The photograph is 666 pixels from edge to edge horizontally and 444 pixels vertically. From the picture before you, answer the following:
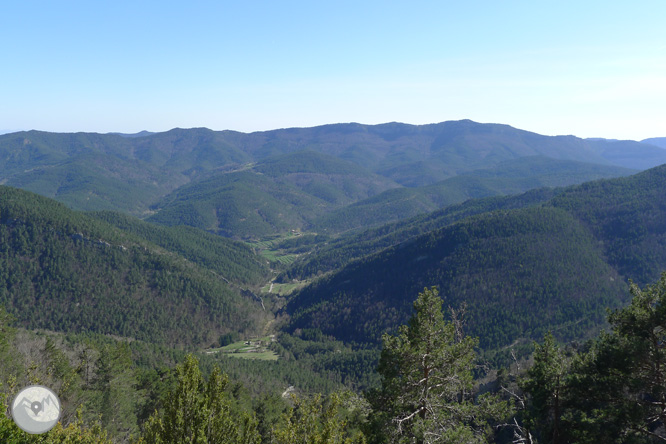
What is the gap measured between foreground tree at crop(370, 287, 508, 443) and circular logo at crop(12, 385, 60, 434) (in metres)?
16.0

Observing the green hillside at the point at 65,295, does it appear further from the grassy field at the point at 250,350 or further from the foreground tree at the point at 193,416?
the foreground tree at the point at 193,416

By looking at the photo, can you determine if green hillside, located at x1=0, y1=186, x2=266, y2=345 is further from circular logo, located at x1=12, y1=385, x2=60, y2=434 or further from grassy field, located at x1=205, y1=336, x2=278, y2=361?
circular logo, located at x1=12, y1=385, x2=60, y2=434

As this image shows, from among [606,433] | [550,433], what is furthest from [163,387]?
[606,433]

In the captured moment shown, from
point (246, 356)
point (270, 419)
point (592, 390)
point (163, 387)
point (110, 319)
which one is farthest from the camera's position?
point (110, 319)

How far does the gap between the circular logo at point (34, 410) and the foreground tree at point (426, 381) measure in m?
16.0

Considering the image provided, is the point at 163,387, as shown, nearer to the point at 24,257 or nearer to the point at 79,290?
the point at 79,290

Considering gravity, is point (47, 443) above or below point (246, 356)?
above

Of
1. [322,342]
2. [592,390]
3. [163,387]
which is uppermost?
[592,390]

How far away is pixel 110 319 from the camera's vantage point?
601ft

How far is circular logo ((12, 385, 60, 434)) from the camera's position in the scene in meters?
16.6

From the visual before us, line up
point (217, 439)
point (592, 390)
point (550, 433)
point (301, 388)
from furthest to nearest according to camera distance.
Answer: point (301, 388) < point (550, 433) < point (592, 390) < point (217, 439)

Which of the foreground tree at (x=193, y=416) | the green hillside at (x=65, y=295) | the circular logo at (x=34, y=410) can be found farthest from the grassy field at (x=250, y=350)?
the foreground tree at (x=193, y=416)

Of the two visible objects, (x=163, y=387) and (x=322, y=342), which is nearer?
(x=163, y=387)

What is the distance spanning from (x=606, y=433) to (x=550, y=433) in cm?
470
